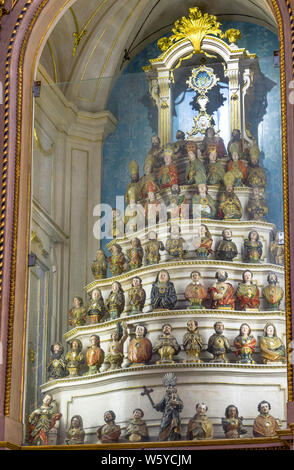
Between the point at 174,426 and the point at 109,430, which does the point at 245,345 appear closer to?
the point at 174,426

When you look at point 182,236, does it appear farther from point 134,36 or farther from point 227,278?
point 134,36

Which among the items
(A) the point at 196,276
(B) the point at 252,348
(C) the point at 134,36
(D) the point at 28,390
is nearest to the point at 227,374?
(B) the point at 252,348

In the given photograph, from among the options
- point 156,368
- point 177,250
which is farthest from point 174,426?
point 177,250

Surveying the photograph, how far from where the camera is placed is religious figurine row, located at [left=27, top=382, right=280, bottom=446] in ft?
36.1

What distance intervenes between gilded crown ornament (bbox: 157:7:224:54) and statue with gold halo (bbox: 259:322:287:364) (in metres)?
3.70

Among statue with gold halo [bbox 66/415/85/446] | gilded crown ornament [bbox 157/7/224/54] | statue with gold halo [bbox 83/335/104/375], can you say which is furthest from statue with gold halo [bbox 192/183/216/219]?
statue with gold halo [bbox 66/415/85/446]

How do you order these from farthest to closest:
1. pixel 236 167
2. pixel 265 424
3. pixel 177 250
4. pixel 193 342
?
pixel 236 167
pixel 177 250
pixel 193 342
pixel 265 424

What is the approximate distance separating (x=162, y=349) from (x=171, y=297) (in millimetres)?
539

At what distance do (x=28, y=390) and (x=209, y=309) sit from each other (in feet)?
6.33

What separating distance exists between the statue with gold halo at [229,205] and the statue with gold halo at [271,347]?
122 centimetres

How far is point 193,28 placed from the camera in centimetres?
1362

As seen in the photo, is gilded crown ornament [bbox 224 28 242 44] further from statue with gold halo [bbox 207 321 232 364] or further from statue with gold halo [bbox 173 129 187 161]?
statue with gold halo [bbox 207 321 232 364]

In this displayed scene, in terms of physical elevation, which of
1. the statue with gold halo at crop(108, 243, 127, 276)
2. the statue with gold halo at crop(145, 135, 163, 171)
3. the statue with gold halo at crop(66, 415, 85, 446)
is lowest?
the statue with gold halo at crop(66, 415, 85, 446)
